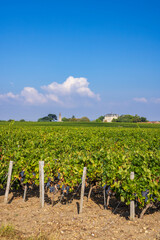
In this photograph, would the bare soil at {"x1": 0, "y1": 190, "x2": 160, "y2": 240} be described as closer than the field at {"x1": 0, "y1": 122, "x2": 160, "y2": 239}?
Yes

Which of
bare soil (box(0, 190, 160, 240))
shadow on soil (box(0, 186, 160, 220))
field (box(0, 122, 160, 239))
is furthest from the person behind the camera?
shadow on soil (box(0, 186, 160, 220))

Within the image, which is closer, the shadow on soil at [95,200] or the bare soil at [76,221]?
the bare soil at [76,221]

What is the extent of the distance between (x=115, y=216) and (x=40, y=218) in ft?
6.70

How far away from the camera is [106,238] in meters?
5.14

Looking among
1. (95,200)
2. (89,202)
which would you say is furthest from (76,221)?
(95,200)

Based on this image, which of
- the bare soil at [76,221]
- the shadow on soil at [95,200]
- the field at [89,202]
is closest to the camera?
the bare soil at [76,221]

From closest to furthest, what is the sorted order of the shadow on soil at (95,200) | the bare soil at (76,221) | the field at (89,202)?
the bare soil at (76,221) < the field at (89,202) < the shadow on soil at (95,200)

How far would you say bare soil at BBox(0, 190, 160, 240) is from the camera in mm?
5270

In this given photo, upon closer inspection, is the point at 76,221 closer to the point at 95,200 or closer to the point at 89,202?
the point at 89,202

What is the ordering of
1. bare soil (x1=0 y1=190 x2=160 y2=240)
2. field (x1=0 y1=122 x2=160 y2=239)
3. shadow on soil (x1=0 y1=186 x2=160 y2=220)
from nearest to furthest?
bare soil (x1=0 y1=190 x2=160 y2=240), field (x1=0 y1=122 x2=160 y2=239), shadow on soil (x1=0 y1=186 x2=160 y2=220)

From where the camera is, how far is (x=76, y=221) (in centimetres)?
591

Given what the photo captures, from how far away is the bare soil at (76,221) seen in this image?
5.27m

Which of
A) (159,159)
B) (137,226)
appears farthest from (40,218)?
(159,159)

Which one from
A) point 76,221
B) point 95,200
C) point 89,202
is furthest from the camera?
point 95,200
